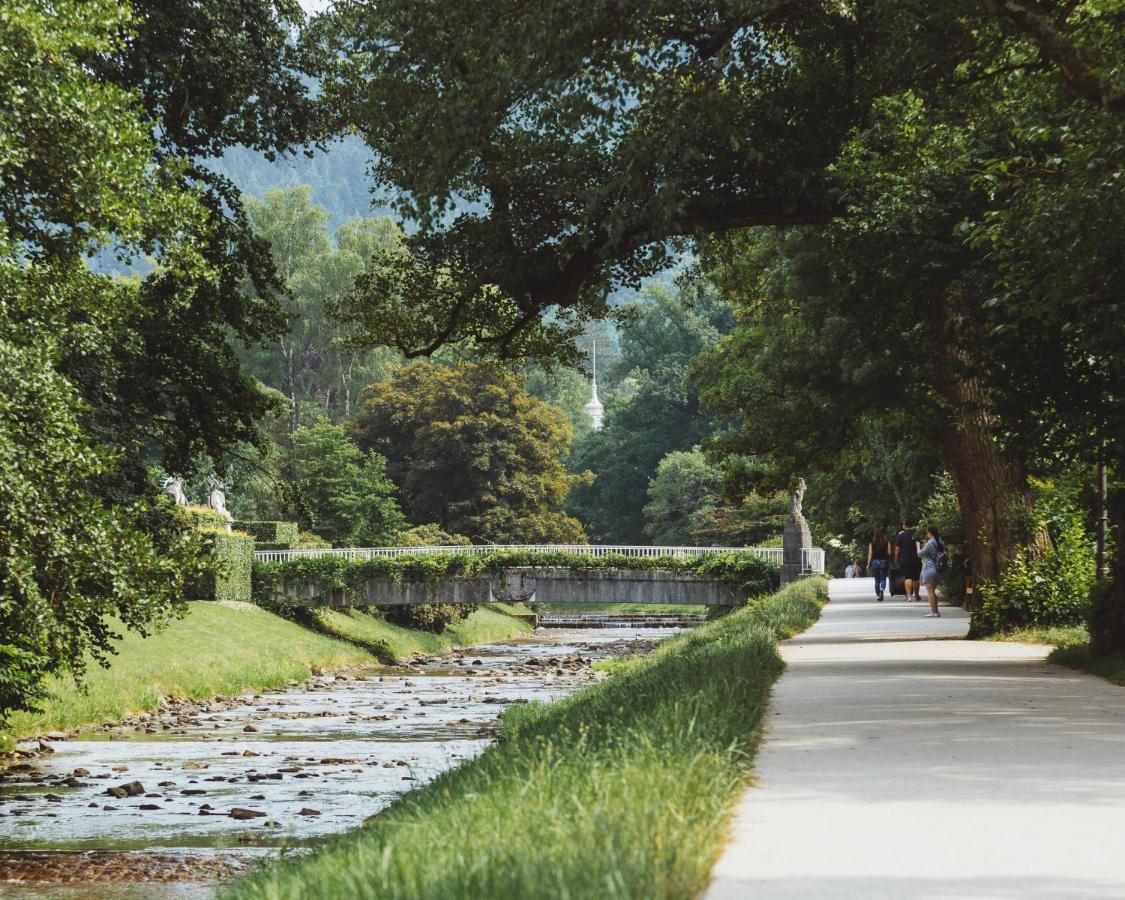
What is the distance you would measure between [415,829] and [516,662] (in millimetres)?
39124

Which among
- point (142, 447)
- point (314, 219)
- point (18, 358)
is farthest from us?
point (314, 219)

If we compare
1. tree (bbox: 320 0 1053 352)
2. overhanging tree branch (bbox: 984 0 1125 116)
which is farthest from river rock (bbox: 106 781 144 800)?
overhanging tree branch (bbox: 984 0 1125 116)

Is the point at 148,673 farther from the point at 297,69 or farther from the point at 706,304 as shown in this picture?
the point at 706,304

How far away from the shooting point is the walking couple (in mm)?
31922

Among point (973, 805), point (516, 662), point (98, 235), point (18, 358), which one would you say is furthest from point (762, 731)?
point (516, 662)

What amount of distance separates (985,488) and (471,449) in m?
51.9

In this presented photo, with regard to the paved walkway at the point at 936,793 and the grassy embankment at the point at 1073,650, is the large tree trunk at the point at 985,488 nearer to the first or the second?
the grassy embankment at the point at 1073,650

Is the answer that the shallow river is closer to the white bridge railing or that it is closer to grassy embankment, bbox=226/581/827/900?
grassy embankment, bbox=226/581/827/900

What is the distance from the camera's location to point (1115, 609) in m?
16.2

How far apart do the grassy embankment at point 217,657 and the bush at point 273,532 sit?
249 inches

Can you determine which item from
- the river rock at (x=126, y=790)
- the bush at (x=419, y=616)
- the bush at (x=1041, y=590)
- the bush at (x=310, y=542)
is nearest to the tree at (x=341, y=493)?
the bush at (x=310, y=542)

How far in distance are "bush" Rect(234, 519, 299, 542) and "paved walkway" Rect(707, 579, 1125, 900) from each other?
45034 millimetres

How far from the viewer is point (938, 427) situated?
76.9 feet

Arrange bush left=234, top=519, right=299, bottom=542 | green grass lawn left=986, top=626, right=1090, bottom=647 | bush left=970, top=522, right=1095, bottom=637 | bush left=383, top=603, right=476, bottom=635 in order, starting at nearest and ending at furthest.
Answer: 1. green grass lawn left=986, top=626, right=1090, bottom=647
2. bush left=970, top=522, right=1095, bottom=637
3. bush left=383, top=603, right=476, bottom=635
4. bush left=234, top=519, right=299, bottom=542
